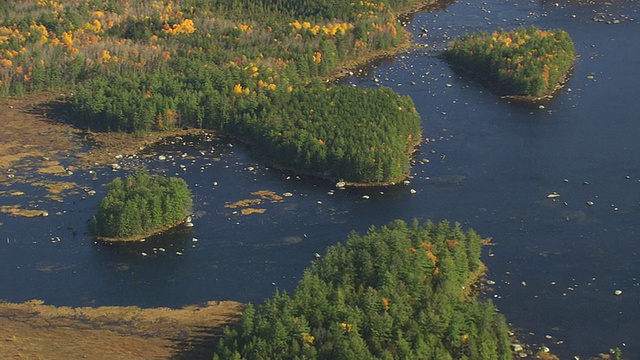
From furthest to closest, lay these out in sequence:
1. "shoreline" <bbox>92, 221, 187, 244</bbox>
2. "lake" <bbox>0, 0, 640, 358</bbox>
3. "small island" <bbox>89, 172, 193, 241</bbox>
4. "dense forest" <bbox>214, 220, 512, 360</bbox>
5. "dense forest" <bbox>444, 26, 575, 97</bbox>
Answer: "dense forest" <bbox>444, 26, 575, 97</bbox>
"shoreline" <bbox>92, 221, 187, 244</bbox>
"small island" <bbox>89, 172, 193, 241</bbox>
"lake" <bbox>0, 0, 640, 358</bbox>
"dense forest" <bbox>214, 220, 512, 360</bbox>

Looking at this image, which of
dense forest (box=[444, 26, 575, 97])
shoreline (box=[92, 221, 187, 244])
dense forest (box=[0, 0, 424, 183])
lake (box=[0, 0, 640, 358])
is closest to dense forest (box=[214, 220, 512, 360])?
lake (box=[0, 0, 640, 358])

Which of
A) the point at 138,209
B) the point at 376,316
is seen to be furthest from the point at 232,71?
the point at 376,316

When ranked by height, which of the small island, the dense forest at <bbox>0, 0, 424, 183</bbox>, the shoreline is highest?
the dense forest at <bbox>0, 0, 424, 183</bbox>

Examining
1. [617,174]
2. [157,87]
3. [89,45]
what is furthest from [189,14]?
[617,174]

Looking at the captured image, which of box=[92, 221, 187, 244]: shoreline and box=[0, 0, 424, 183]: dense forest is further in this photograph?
box=[0, 0, 424, 183]: dense forest

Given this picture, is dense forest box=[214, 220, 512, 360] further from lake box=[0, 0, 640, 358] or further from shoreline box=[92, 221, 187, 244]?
Result: shoreline box=[92, 221, 187, 244]

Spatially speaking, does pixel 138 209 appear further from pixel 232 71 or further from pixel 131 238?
pixel 232 71

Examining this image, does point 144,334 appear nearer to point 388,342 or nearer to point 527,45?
point 388,342
